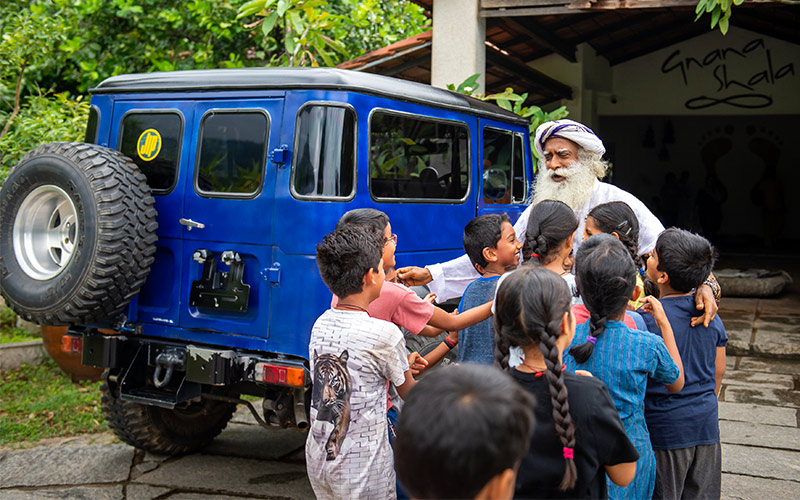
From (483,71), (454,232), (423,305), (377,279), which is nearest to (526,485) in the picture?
(377,279)

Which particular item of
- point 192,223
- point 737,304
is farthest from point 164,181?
point 737,304

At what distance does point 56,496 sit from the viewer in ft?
14.6

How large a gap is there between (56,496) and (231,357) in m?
1.38

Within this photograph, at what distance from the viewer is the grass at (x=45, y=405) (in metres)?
5.60

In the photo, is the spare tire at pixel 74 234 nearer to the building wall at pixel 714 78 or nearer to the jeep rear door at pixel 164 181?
the jeep rear door at pixel 164 181

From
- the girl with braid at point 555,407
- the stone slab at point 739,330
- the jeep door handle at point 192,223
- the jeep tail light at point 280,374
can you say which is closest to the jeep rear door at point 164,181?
the jeep door handle at point 192,223

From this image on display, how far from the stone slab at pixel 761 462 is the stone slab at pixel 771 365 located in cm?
223

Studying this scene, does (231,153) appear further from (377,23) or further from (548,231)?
(377,23)

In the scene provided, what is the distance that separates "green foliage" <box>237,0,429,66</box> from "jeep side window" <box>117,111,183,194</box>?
2.24 m

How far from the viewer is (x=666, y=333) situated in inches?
112

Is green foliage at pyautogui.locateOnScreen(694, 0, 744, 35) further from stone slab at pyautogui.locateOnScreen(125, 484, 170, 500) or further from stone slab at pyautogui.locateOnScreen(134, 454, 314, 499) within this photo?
stone slab at pyautogui.locateOnScreen(125, 484, 170, 500)

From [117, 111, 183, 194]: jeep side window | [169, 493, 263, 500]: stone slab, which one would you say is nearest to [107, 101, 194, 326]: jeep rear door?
[117, 111, 183, 194]: jeep side window

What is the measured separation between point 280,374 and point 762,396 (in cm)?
433

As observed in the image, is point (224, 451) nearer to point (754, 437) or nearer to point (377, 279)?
point (377, 279)
